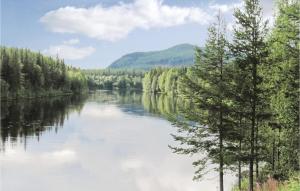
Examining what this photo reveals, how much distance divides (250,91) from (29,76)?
12060 cm

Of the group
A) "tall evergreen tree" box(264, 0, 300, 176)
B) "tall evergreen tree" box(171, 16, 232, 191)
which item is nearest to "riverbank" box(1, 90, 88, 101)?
"tall evergreen tree" box(171, 16, 232, 191)

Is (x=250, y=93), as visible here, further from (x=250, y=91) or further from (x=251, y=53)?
(x=251, y=53)

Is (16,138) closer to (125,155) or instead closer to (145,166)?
(125,155)

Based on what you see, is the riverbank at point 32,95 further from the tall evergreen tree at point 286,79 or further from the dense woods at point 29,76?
the tall evergreen tree at point 286,79

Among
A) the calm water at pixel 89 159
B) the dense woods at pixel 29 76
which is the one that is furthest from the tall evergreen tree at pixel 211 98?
the dense woods at pixel 29 76

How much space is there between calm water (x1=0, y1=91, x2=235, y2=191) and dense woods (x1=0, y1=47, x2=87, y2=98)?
39199 mm

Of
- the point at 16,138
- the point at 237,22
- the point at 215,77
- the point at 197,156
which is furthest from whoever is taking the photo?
the point at 16,138

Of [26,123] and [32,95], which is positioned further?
[32,95]

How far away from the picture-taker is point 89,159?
52500 millimetres

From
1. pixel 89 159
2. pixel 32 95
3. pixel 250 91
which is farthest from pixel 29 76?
pixel 250 91

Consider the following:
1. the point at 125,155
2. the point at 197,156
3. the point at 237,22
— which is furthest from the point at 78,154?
the point at 237,22

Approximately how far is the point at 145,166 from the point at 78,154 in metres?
9.67

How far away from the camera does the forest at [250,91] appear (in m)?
25.8

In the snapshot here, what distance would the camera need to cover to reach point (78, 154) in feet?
181
